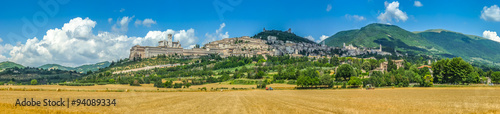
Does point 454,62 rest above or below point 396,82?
above

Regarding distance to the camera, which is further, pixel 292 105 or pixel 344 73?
pixel 344 73

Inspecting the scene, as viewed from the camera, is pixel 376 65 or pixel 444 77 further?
pixel 376 65

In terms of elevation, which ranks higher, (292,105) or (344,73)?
(344,73)

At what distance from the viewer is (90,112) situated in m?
17.8

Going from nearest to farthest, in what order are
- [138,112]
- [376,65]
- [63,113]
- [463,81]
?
[63,113] < [138,112] < [463,81] < [376,65]

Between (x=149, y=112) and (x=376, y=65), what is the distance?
422 ft

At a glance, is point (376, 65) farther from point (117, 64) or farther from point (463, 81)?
point (117, 64)

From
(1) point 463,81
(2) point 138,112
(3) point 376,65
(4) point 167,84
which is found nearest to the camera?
(2) point 138,112

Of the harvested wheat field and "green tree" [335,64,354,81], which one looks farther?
"green tree" [335,64,354,81]

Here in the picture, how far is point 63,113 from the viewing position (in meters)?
17.3

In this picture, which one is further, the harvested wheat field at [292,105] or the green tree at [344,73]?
the green tree at [344,73]

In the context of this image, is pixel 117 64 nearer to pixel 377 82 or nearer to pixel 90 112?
pixel 377 82

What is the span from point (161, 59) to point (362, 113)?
174m

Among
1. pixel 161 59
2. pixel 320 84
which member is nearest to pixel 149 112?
pixel 320 84
